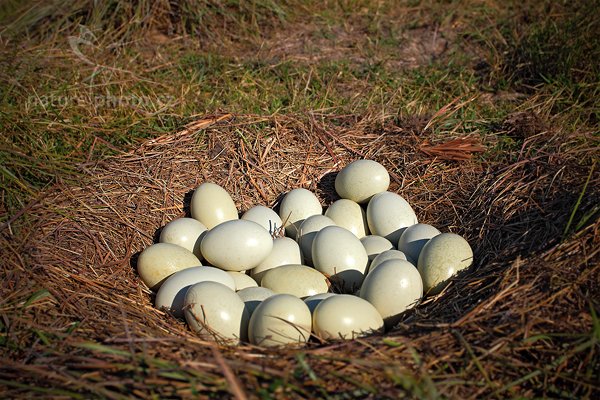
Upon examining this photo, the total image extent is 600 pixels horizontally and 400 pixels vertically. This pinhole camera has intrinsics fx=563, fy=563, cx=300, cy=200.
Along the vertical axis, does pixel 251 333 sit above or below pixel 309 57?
below

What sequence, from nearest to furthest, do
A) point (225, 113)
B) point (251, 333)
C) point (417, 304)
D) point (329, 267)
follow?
1. point (251, 333)
2. point (417, 304)
3. point (329, 267)
4. point (225, 113)

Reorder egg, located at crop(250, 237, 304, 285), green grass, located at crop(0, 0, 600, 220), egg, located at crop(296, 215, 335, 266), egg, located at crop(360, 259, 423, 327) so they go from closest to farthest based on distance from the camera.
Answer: egg, located at crop(360, 259, 423, 327) < egg, located at crop(250, 237, 304, 285) < egg, located at crop(296, 215, 335, 266) < green grass, located at crop(0, 0, 600, 220)

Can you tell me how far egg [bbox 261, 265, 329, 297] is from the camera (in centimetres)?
227

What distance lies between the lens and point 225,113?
3150mm

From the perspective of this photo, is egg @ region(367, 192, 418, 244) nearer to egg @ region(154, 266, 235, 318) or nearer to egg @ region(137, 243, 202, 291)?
egg @ region(154, 266, 235, 318)

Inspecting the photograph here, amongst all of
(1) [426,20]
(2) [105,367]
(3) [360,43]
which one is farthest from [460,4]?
(2) [105,367]

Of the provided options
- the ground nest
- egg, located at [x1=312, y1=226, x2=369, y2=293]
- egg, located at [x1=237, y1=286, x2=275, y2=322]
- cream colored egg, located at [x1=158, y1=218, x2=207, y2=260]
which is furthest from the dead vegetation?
egg, located at [x1=312, y1=226, x2=369, y2=293]

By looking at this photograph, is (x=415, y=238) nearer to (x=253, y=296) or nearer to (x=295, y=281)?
(x=295, y=281)

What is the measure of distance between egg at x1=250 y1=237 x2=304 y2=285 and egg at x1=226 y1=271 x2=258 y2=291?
0.28 feet

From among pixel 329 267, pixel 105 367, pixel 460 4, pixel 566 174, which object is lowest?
pixel 329 267

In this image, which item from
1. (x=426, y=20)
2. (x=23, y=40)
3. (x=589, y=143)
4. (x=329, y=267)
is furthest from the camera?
(x=426, y=20)

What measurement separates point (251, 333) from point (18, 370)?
730 mm

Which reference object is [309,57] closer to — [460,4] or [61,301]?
[460,4]

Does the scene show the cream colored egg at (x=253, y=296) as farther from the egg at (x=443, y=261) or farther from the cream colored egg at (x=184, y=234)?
the egg at (x=443, y=261)
